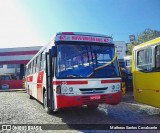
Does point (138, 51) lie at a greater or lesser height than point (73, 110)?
greater

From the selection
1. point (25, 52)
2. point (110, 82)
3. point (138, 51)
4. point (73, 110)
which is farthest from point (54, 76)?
point (25, 52)

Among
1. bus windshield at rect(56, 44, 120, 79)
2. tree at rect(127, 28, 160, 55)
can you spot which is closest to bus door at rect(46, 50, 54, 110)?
bus windshield at rect(56, 44, 120, 79)

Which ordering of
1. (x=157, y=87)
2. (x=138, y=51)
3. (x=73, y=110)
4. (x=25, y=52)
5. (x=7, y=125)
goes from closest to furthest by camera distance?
(x=7, y=125) → (x=157, y=87) → (x=138, y=51) → (x=73, y=110) → (x=25, y=52)

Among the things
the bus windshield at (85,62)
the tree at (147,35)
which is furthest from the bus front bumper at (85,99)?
the tree at (147,35)

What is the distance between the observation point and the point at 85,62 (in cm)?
897

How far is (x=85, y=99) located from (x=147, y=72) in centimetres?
265

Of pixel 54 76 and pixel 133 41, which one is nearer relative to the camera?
pixel 54 76

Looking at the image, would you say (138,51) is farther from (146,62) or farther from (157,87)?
(157,87)

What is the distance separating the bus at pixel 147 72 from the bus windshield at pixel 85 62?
1.21 metres

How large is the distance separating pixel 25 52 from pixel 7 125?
37.1 metres

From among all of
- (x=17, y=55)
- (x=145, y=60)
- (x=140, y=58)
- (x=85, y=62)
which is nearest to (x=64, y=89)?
(x=85, y=62)

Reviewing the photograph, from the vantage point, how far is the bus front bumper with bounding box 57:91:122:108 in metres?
8.55

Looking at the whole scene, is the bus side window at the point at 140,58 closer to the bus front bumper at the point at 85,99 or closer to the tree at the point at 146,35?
the bus front bumper at the point at 85,99

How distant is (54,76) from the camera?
29.0 feet
